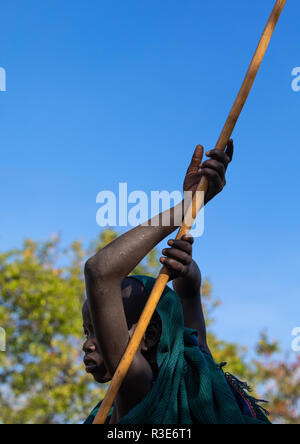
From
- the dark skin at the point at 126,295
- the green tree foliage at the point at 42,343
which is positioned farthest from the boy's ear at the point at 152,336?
the green tree foliage at the point at 42,343

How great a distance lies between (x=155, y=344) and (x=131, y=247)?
1.65 feet

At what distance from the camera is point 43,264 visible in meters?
13.2

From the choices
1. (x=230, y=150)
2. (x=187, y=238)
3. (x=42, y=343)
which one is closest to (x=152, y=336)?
(x=187, y=238)

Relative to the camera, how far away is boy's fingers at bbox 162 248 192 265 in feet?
7.73

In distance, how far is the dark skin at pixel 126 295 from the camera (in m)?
2.28

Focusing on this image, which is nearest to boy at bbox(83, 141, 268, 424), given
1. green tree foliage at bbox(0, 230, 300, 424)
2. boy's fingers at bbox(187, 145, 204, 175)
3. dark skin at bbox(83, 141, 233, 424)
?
dark skin at bbox(83, 141, 233, 424)

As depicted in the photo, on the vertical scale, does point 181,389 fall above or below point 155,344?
below

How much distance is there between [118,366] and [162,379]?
24 cm

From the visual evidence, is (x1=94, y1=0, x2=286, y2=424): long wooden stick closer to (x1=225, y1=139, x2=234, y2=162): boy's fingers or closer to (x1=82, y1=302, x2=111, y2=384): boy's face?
Result: (x1=225, y1=139, x2=234, y2=162): boy's fingers

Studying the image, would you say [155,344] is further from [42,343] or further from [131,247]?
[42,343]

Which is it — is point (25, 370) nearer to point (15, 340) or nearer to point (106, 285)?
point (15, 340)

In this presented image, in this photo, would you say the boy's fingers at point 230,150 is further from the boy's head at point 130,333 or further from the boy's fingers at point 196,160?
the boy's head at point 130,333

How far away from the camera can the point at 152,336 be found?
2.50 meters
